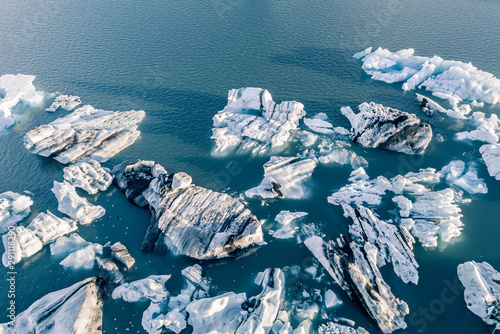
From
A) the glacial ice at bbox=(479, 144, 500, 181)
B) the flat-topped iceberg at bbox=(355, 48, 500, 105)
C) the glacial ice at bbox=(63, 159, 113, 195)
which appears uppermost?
the flat-topped iceberg at bbox=(355, 48, 500, 105)

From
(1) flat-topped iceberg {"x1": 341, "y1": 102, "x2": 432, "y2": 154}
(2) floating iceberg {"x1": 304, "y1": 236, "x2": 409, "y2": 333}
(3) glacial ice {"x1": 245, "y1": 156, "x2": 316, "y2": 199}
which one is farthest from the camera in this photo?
(1) flat-topped iceberg {"x1": 341, "y1": 102, "x2": 432, "y2": 154}

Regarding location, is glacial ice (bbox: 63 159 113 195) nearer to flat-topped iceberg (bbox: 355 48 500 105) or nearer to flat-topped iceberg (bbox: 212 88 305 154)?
flat-topped iceberg (bbox: 212 88 305 154)

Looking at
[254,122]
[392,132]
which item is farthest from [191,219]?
[392,132]

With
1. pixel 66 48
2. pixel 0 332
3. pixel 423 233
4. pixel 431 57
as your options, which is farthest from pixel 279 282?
pixel 66 48

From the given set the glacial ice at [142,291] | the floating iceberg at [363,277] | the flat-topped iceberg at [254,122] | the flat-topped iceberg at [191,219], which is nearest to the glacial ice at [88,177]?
the flat-topped iceberg at [191,219]

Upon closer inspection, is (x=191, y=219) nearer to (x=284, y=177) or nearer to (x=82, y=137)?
(x=284, y=177)

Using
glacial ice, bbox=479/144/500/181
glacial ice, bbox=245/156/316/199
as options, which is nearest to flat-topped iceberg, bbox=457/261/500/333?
glacial ice, bbox=479/144/500/181

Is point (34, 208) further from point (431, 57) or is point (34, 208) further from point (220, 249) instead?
point (431, 57)

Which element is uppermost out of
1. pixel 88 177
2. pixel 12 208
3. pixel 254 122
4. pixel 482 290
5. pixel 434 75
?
pixel 434 75
